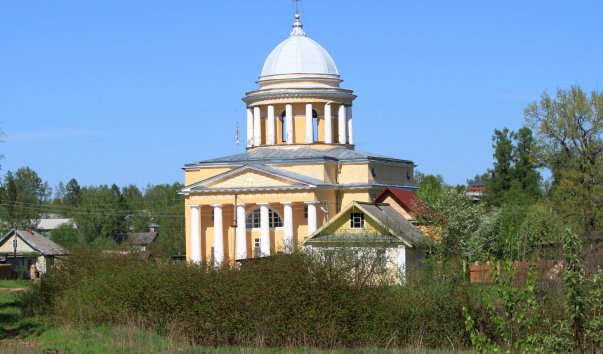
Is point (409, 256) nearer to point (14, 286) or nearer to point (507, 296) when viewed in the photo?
point (14, 286)

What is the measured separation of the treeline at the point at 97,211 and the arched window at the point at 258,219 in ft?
60.1

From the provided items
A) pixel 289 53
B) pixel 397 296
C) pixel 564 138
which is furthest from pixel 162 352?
pixel 289 53

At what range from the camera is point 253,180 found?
63.0 metres

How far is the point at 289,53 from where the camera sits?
6850 centimetres

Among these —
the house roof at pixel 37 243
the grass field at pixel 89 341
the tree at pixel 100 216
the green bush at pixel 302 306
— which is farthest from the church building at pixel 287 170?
the tree at pixel 100 216

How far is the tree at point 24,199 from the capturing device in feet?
349

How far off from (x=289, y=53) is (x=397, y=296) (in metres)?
42.1

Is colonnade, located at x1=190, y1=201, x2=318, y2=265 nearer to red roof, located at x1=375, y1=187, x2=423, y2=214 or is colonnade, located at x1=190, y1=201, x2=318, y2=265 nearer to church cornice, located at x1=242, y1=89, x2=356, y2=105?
red roof, located at x1=375, y1=187, x2=423, y2=214

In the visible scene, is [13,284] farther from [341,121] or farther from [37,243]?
[341,121]

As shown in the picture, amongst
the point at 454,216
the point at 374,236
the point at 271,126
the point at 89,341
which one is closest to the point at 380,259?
the point at 374,236

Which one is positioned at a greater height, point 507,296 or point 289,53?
point 289,53

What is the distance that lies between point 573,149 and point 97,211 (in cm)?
6914

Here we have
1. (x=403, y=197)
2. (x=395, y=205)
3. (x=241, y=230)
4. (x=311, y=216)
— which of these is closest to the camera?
(x=395, y=205)

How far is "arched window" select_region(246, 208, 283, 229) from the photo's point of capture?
212 ft
